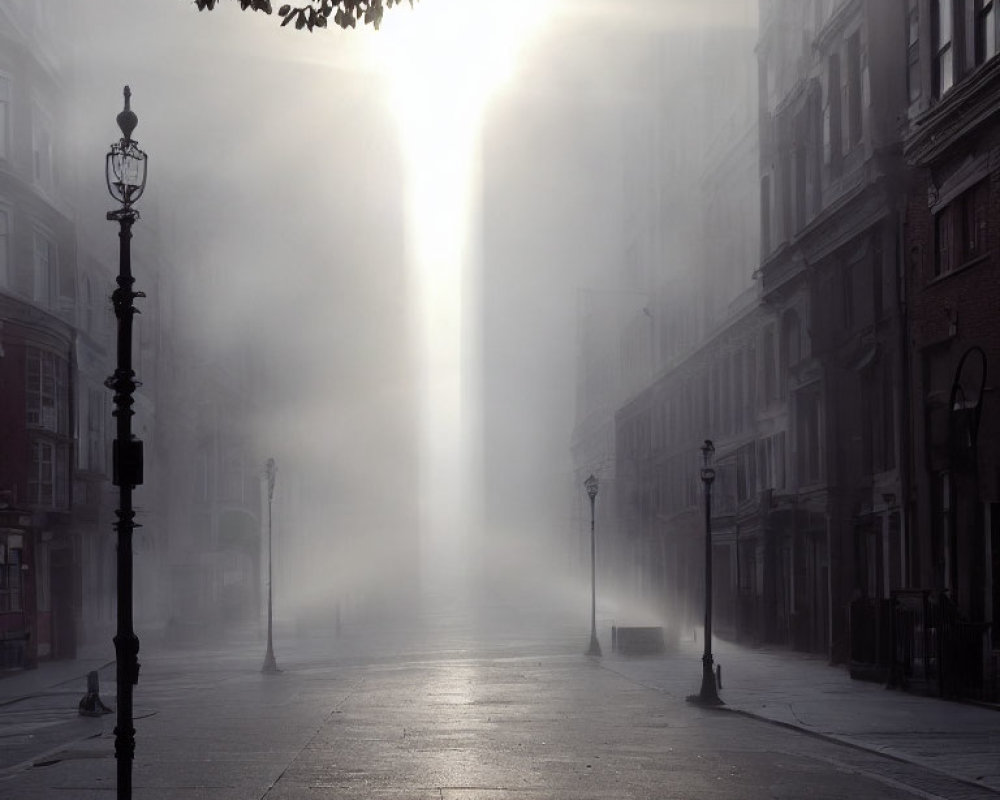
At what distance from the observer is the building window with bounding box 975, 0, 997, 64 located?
31.6 m

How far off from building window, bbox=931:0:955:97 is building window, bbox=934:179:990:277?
2.77m

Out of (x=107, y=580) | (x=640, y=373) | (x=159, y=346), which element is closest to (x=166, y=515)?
(x=159, y=346)

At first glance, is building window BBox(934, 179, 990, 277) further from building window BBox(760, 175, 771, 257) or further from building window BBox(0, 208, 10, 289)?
building window BBox(0, 208, 10, 289)

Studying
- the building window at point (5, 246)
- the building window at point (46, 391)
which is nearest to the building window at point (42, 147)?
the building window at point (5, 246)

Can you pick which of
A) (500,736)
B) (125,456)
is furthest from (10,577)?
(125,456)

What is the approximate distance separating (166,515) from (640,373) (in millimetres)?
28395

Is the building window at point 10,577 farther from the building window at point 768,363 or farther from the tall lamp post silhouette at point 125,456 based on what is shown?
the tall lamp post silhouette at point 125,456

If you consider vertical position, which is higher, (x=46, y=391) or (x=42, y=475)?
(x=46, y=391)

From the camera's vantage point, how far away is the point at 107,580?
62938 millimetres

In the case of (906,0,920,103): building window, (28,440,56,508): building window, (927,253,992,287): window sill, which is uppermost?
(906,0,920,103): building window

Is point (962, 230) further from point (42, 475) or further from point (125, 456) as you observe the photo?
point (42, 475)

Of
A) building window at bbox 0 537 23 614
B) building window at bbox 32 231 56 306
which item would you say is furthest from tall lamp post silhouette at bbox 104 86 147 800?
building window at bbox 32 231 56 306

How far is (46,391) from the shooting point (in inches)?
1941

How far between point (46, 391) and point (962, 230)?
28609 mm
